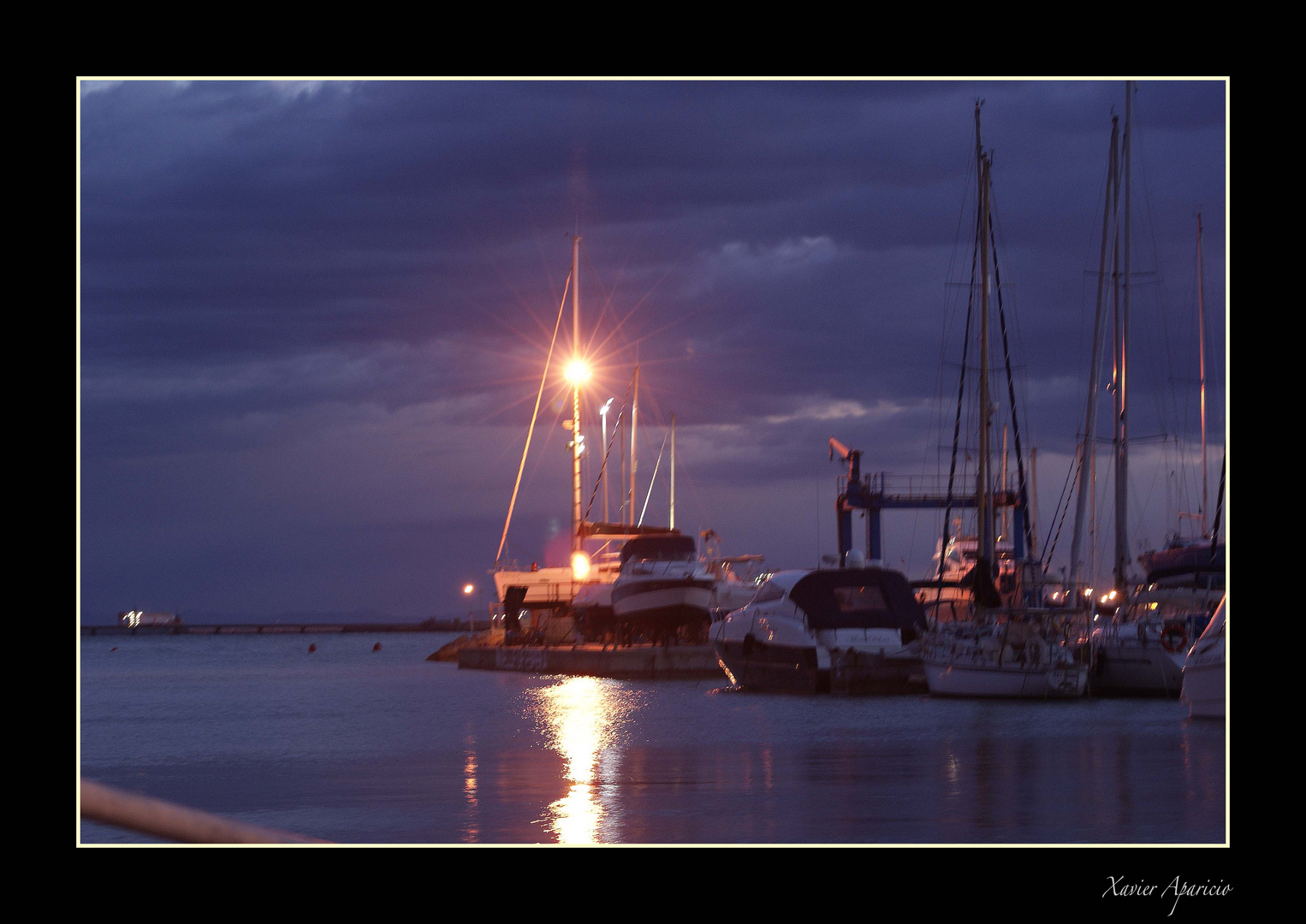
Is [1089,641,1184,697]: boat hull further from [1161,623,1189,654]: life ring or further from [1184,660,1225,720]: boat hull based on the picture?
[1184,660,1225,720]: boat hull

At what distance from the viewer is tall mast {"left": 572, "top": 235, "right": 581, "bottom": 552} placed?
82.1m

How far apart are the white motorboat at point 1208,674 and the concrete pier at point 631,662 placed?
1275 inches

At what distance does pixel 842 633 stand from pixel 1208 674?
16.6m

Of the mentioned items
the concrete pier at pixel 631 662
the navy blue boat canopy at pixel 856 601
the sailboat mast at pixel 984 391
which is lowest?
the concrete pier at pixel 631 662

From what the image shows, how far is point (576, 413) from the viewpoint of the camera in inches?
3236

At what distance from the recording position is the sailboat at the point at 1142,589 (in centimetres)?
4250

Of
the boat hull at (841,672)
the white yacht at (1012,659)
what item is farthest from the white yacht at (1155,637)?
the boat hull at (841,672)

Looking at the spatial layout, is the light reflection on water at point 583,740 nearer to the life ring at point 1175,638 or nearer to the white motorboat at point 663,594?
the white motorboat at point 663,594

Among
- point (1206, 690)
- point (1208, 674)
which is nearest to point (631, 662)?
point (1206, 690)

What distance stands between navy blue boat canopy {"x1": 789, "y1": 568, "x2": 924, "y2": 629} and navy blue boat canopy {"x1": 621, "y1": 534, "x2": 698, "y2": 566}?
25321mm

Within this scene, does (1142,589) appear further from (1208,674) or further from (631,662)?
(631,662)
